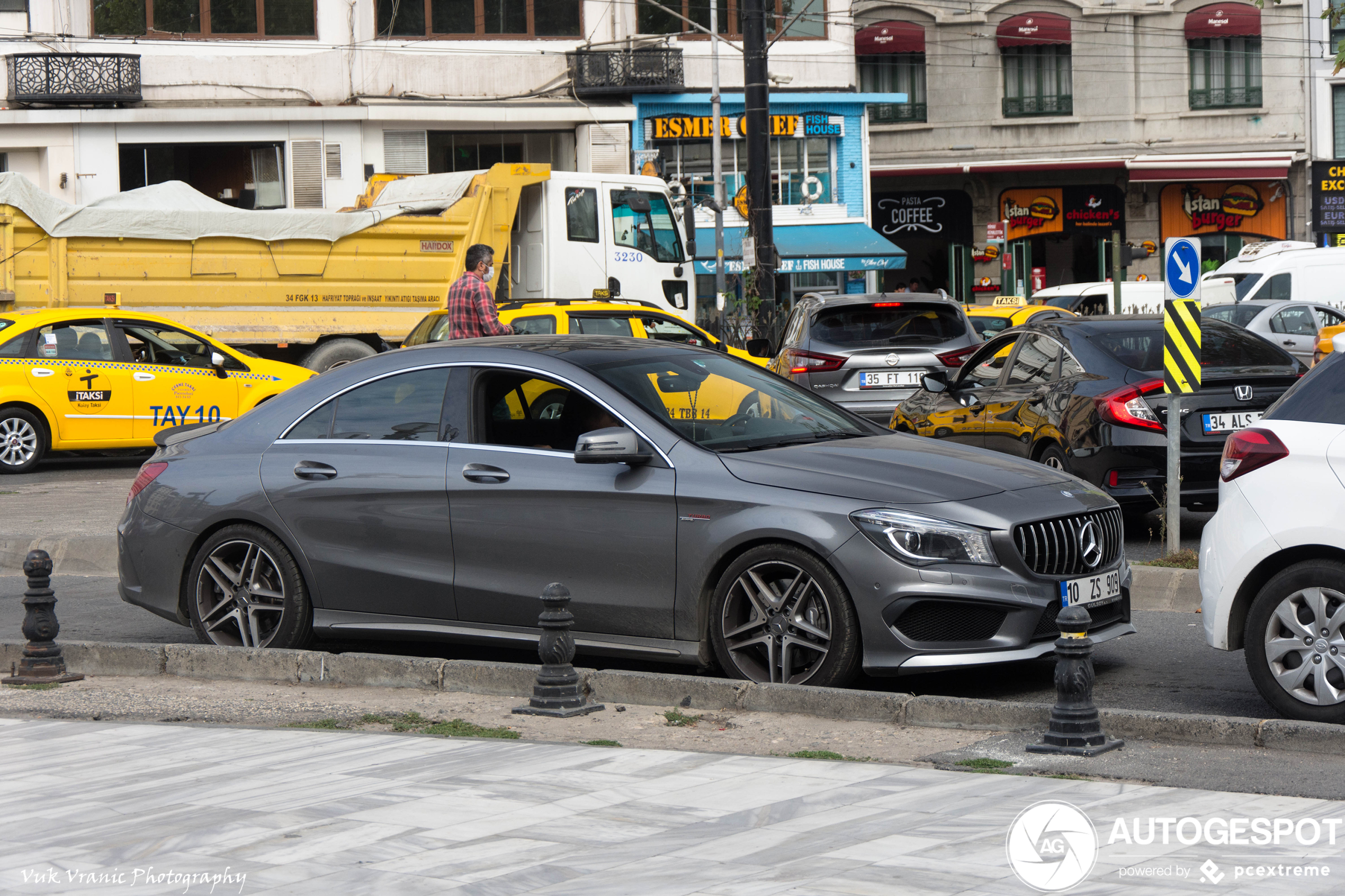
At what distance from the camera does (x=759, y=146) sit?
749 inches

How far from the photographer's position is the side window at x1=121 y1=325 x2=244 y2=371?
55.5 ft

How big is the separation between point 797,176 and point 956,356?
A: 23.8 meters

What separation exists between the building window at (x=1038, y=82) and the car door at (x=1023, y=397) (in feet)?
110

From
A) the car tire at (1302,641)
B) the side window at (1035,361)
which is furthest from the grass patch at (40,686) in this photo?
the side window at (1035,361)

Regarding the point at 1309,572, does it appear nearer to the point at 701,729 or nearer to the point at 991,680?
the point at 991,680

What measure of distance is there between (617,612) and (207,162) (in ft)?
92.5

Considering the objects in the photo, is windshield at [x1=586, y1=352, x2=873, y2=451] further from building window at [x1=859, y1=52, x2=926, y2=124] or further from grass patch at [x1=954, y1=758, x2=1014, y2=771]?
building window at [x1=859, y1=52, x2=926, y2=124]

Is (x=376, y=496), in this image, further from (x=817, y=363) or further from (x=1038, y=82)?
(x=1038, y=82)

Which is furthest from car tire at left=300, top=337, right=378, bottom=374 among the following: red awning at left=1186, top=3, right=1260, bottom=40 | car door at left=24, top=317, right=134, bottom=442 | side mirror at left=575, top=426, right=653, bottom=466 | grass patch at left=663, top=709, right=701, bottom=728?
red awning at left=1186, top=3, right=1260, bottom=40

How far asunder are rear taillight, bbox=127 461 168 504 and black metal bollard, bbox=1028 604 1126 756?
4.50m

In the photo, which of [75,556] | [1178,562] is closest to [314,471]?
[75,556]

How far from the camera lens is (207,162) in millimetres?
32688

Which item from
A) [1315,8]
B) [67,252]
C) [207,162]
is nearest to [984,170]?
[1315,8]

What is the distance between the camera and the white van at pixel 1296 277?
92.2 ft
